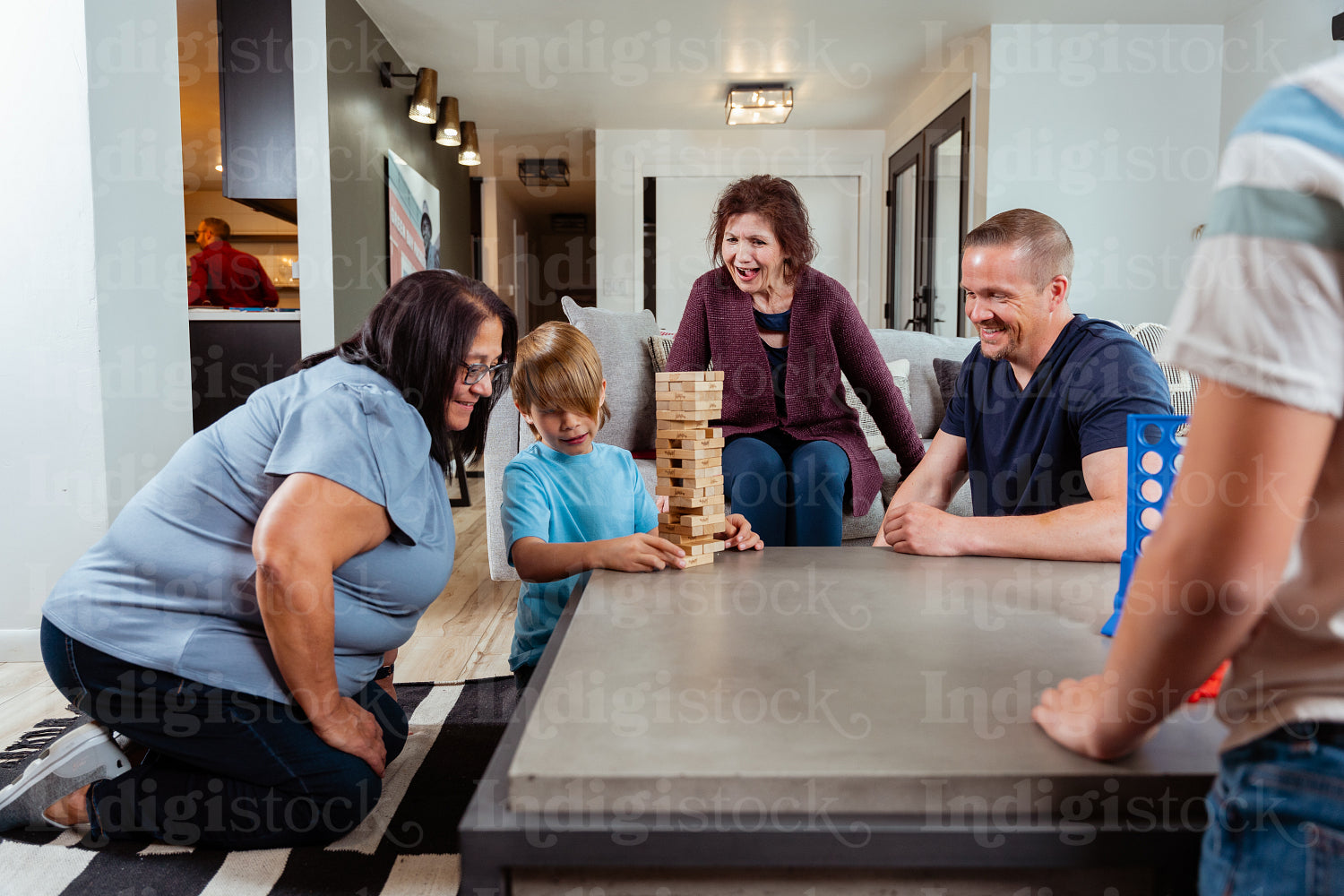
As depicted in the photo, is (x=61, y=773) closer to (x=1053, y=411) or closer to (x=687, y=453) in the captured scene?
(x=687, y=453)

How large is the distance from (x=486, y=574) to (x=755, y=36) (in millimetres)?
3413

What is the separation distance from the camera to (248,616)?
127 cm

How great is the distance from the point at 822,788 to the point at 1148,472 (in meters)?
0.49

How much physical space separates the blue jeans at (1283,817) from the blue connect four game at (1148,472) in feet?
1.19

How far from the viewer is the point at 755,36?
192 inches

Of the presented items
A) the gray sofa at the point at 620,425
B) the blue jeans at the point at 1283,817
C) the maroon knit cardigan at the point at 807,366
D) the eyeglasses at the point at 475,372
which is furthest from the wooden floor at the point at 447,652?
the blue jeans at the point at 1283,817

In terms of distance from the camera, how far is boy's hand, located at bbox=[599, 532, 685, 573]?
1125 millimetres

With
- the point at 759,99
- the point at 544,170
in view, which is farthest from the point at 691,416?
the point at 544,170

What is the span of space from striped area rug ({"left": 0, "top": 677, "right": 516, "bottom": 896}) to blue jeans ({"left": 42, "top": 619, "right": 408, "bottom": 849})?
0.03 meters

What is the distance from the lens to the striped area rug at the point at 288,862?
1.20 meters

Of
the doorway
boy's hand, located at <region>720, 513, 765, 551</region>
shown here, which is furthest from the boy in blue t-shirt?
the doorway

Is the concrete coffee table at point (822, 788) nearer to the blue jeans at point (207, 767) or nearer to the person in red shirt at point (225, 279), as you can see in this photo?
the blue jeans at point (207, 767)

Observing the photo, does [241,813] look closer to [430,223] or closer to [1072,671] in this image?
[1072,671]

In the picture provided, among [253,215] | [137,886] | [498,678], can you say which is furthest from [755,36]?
[253,215]
